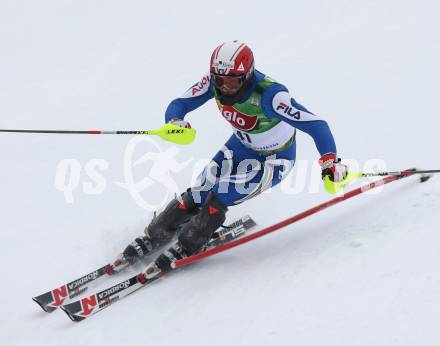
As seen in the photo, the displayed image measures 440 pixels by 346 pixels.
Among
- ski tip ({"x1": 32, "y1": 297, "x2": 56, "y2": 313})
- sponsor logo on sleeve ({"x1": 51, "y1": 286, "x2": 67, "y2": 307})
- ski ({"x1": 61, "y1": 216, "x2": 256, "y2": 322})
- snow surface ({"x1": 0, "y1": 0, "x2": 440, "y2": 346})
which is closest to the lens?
snow surface ({"x1": 0, "y1": 0, "x2": 440, "y2": 346})

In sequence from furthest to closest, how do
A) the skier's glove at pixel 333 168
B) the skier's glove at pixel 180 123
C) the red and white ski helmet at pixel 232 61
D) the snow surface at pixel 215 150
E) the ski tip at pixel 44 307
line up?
1. the skier's glove at pixel 180 123
2. the ski tip at pixel 44 307
3. the red and white ski helmet at pixel 232 61
4. the skier's glove at pixel 333 168
5. the snow surface at pixel 215 150

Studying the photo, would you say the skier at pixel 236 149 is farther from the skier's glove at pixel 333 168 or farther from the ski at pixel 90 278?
the ski at pixel 90 278

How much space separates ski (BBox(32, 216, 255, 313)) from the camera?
5.00m

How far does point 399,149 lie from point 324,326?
3.58 metres

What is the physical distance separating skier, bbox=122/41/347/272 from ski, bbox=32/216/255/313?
0.67 feet

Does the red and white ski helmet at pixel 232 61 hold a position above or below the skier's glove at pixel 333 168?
above

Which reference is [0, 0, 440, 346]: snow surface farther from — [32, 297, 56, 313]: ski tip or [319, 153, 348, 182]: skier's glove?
[319, 153, 348, 182]: skier's glove

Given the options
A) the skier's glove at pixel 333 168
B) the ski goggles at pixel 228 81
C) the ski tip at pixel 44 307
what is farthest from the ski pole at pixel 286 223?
the ski goggles at pixel 228 81

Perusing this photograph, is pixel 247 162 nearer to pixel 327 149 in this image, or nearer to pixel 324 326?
pixel 327 149

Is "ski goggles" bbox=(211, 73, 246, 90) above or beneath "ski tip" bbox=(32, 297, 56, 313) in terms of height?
above

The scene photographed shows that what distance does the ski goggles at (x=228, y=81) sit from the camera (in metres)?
4.57

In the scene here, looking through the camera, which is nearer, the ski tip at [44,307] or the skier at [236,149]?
the skier at [236,149]

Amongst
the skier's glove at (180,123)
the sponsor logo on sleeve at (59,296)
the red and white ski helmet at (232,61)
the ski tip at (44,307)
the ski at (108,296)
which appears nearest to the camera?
the red and white ski helmet at (232,61)

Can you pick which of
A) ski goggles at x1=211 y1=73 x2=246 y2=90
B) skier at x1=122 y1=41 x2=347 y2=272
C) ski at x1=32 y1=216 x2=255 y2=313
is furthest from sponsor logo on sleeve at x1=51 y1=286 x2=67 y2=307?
ski goggles at x1=211 y1=73 x2=246 y2=90
